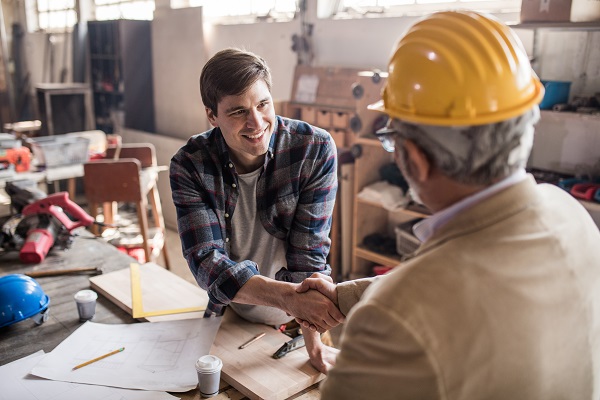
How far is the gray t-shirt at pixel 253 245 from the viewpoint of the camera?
182 cm

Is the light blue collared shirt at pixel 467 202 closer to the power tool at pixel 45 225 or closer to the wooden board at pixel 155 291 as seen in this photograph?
the wooden board at pixel 155 291

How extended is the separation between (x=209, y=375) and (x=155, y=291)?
0.74 m

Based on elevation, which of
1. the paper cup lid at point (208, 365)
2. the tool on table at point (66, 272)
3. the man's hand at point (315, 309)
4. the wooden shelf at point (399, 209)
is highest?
the man's hand at point (315, 309)

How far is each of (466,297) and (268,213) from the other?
1.10 metres

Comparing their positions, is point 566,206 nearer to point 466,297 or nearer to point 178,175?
point 466,297

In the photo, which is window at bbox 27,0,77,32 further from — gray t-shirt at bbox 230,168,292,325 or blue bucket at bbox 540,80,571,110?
gray t-shirt at bbox 230,168,292,325

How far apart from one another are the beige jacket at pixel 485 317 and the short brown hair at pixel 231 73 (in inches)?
38.1

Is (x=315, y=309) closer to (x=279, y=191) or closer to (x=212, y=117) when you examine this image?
(x=279, y=191)

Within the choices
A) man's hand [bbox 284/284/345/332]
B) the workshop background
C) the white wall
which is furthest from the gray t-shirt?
the white wall

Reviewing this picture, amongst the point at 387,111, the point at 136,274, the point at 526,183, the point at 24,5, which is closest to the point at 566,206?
the point at 526,183

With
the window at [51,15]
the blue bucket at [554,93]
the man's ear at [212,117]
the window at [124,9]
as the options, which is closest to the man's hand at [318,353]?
the man's ear at [212,117]

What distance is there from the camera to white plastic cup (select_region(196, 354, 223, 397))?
4.62 ft

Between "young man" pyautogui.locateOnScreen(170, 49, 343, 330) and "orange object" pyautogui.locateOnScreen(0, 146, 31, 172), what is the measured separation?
2.94 meters

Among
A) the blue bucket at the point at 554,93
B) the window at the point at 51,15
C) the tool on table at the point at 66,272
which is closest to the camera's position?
the tool on table at the point at 66,272
